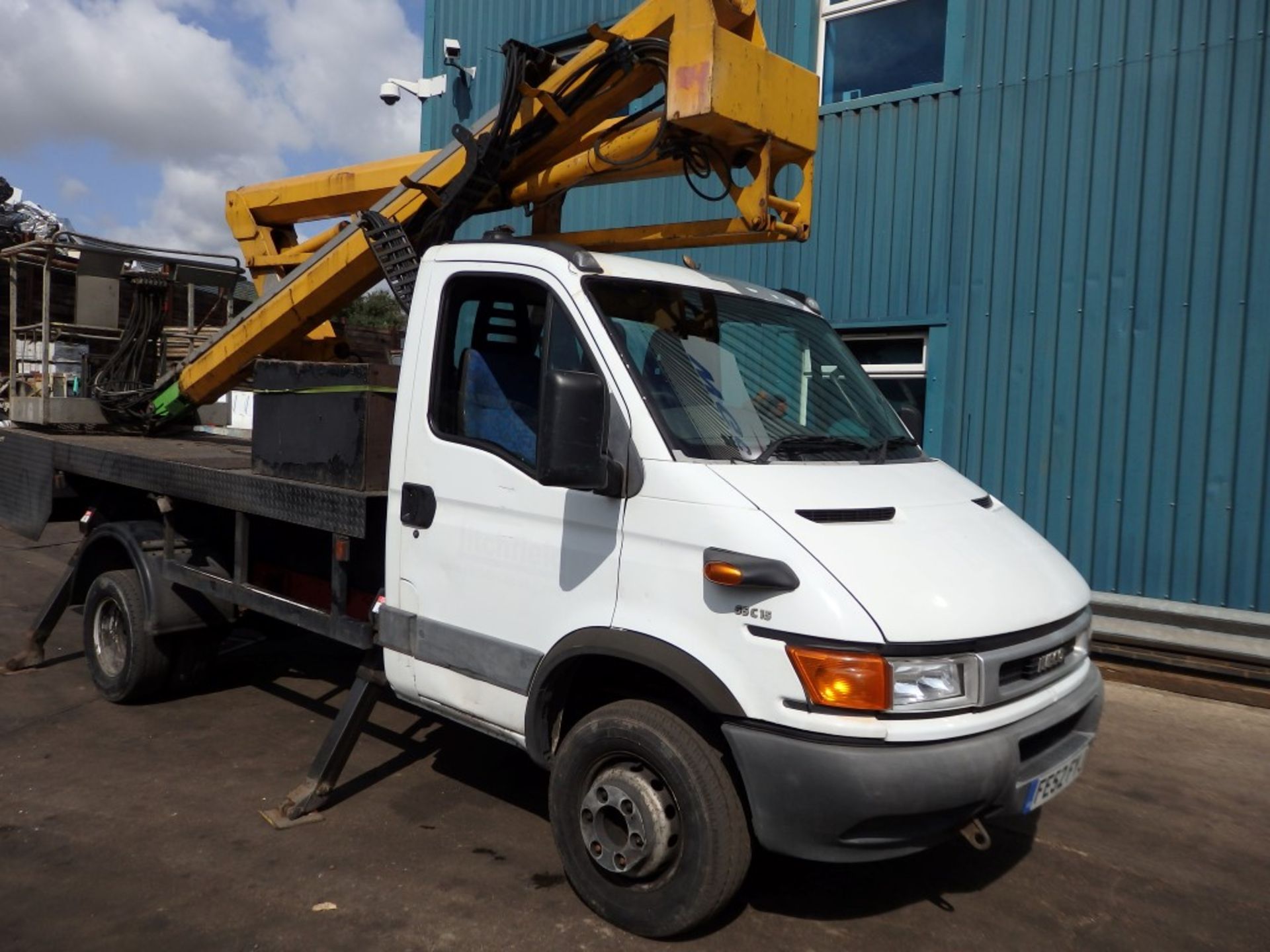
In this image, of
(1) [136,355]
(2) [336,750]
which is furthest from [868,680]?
(1) [136,355]

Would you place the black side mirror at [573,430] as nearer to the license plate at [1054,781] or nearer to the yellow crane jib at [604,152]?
the yellow crane jib at [604,152]

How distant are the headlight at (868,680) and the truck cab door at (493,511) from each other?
2.45 feet

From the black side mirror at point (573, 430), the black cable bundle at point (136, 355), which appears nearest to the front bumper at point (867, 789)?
the black side mirror at point (573, 430)

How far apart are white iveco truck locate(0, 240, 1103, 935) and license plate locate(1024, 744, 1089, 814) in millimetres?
21

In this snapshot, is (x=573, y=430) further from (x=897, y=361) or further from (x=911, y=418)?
(x=897, y=361)

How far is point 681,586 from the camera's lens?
331cm

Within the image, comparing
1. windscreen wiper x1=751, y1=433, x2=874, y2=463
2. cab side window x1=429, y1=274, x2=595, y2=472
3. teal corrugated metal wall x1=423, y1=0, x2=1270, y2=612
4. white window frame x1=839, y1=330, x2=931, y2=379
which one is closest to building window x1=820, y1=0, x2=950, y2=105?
teal corrugated metal wall x1=423, y1=0, x2=1270, y2=612

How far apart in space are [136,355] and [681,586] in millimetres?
5637

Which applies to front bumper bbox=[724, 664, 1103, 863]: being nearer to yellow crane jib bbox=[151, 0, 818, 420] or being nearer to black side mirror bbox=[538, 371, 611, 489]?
black side mirror bbox=[538, 371, 611, 489]

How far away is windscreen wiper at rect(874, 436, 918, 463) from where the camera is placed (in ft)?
13.2

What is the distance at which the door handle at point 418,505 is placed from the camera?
411 cm

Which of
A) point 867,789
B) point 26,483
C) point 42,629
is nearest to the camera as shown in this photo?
point 867,789

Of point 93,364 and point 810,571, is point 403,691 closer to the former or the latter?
point 810,571

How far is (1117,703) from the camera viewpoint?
6672mm
